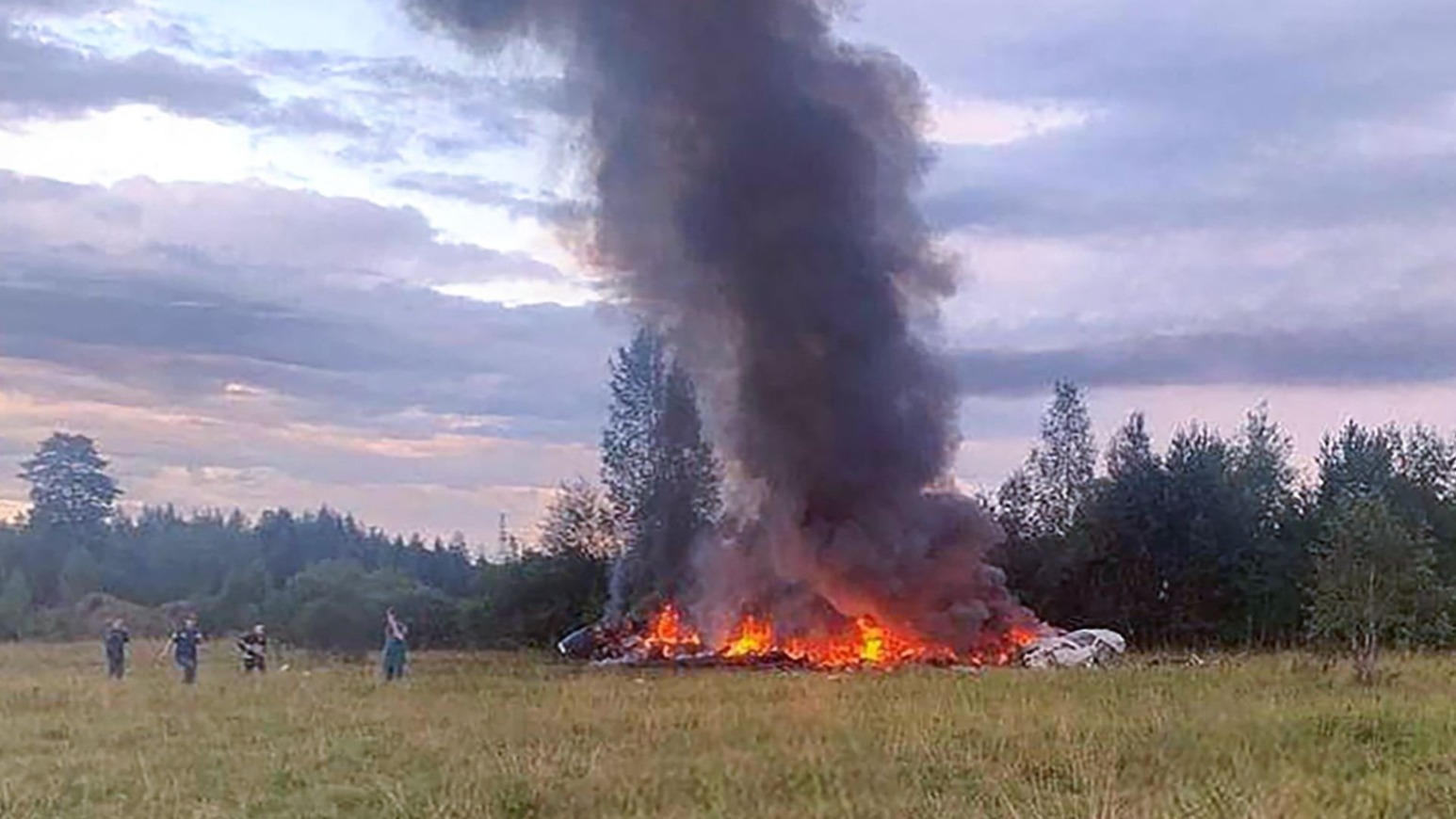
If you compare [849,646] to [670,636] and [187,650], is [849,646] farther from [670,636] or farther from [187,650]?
[187,650]

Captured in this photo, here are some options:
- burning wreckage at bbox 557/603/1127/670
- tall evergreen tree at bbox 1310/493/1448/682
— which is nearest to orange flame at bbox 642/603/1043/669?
burning wreckage at bbox 557/603/1127/670

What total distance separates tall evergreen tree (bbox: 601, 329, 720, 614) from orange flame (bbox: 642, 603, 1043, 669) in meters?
9.17

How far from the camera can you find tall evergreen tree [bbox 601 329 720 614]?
199ft

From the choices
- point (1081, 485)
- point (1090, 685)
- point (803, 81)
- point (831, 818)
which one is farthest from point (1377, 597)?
point (1081, 485)

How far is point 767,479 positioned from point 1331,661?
20392mm

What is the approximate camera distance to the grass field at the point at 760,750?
1371cm

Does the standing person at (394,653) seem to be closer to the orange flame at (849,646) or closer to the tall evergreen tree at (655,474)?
the orange flame at (849,646)

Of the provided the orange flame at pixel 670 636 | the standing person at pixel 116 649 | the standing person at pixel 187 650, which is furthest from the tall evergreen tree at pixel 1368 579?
the standing person at pixel 116 649

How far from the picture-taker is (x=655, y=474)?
66.8 metres

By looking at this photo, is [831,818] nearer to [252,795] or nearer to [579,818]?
[579,818]

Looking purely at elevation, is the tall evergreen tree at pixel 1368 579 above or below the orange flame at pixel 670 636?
above

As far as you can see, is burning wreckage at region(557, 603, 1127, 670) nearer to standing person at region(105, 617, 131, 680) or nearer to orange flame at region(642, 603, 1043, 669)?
orange flame at region(642, 603, 1043, 669)

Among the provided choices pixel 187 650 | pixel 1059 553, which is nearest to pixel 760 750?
pixel 187 650

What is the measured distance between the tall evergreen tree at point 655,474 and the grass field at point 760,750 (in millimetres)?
30549
